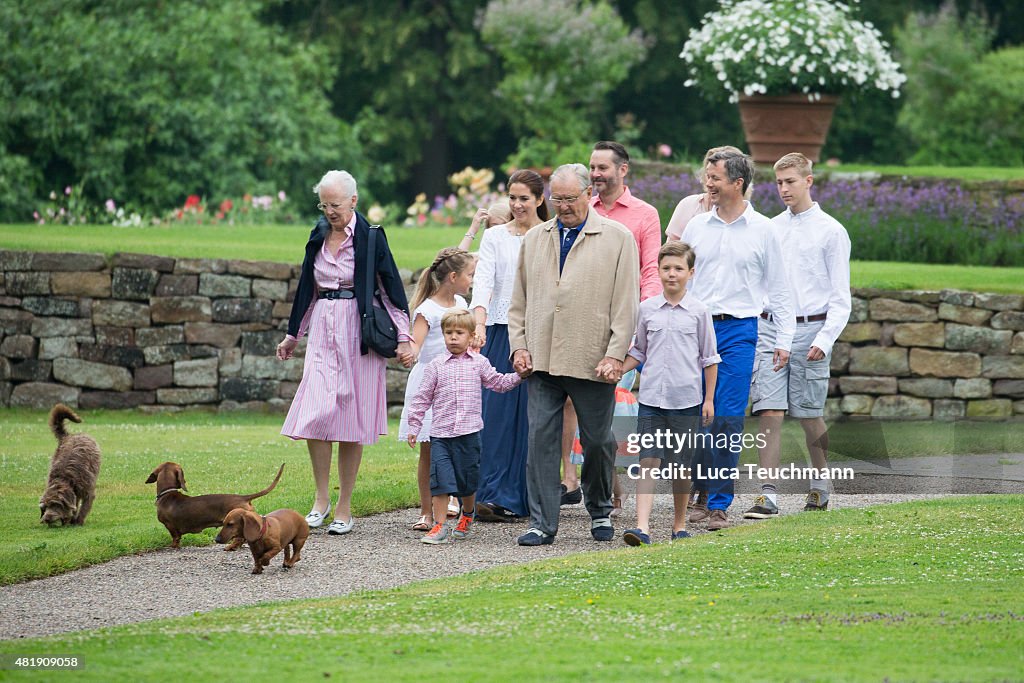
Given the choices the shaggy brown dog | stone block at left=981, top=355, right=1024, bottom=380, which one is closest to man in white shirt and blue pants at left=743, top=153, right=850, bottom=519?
the shaggy brown dog

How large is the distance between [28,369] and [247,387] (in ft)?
6.77

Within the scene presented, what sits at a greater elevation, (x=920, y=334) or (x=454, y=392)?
(x=920, y=334)

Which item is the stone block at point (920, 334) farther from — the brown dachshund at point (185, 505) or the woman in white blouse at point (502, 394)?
the brown dachshund at point (185, 505)

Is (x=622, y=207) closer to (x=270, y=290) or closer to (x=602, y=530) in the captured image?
(x=602, y=530)

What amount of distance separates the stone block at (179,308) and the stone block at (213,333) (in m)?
0.10

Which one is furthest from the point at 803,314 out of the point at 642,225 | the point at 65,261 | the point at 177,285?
the point at 65,261

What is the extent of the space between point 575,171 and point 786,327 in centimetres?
154

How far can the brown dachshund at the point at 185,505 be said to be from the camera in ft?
22.9

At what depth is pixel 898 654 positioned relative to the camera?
4770 millimetres

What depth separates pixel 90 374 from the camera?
1355 cm

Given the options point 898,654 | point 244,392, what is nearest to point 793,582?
point 898,654

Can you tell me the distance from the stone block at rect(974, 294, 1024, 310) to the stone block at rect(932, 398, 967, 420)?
88 cm

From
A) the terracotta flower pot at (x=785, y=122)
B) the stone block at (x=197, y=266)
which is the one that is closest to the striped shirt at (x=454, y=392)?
the stone block at (x=197, y=266)

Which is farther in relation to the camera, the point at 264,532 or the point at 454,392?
the point at 454,392
